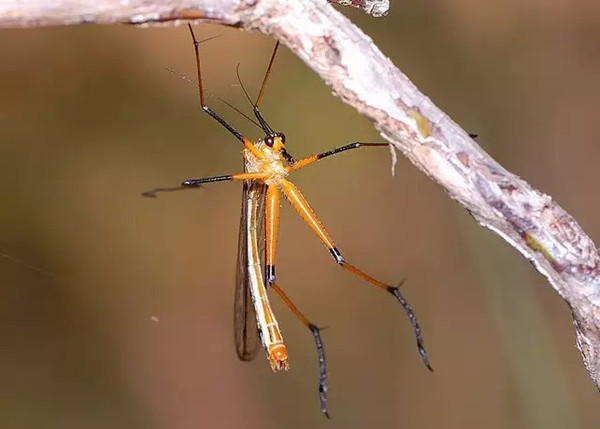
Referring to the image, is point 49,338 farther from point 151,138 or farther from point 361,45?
point 361,45

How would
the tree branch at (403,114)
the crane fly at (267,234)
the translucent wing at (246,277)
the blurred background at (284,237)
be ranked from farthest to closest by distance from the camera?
the blurred background at (284,237)
the translucent wing at (246,277)
the crane fly at (267,234)
the tree branch at (403,114)

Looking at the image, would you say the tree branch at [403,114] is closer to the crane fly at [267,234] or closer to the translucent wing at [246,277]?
the crane fly at [267,234]

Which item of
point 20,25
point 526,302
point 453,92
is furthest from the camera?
point 453,92

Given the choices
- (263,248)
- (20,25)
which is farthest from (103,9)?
(263,248)

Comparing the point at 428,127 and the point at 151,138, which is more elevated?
the point at 151,138

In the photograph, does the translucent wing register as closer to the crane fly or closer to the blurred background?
the crane fly

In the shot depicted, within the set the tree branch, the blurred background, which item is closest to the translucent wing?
the blurred background

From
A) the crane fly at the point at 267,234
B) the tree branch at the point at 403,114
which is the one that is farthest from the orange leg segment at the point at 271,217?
the tree branch at the point at 403,114
